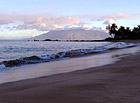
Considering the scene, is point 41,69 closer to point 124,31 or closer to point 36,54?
point 36,54

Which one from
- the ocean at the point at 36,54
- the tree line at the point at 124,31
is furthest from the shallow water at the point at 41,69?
the tree line at the point at 124,31

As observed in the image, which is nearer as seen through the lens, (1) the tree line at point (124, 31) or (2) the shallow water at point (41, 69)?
(2) the shallow water at point (41, 69)

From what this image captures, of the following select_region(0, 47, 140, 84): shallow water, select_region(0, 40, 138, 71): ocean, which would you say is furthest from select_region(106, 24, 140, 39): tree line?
select_region(0, 47, 140, 84): shallow water

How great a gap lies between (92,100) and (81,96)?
1.18 ft

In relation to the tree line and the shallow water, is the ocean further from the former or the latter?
the tree line

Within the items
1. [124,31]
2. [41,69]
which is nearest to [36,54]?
[41,69]

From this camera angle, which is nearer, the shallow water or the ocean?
the shallow water

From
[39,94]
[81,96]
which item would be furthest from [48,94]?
[81,96]

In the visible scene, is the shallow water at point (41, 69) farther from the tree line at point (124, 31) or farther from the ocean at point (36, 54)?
the tree line at point (124, 31)

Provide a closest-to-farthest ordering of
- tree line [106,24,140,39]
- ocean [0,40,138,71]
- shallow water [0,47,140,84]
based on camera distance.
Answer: shallow water [0,47,140,84] < ocean [0,40,138,71] < tree line [106,24,140,39]

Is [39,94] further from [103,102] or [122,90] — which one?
[122,90]

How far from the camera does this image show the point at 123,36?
448 ft

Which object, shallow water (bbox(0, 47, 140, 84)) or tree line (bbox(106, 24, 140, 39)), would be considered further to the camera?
tree line (bbox(106, 24, 140, 39))

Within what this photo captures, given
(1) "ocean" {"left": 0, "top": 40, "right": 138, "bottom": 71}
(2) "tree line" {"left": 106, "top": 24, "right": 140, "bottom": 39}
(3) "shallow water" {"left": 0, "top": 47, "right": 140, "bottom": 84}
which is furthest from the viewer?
(2) "tree line" {"left": 106, "top": 24, "right": 140, "bottom": 39}
